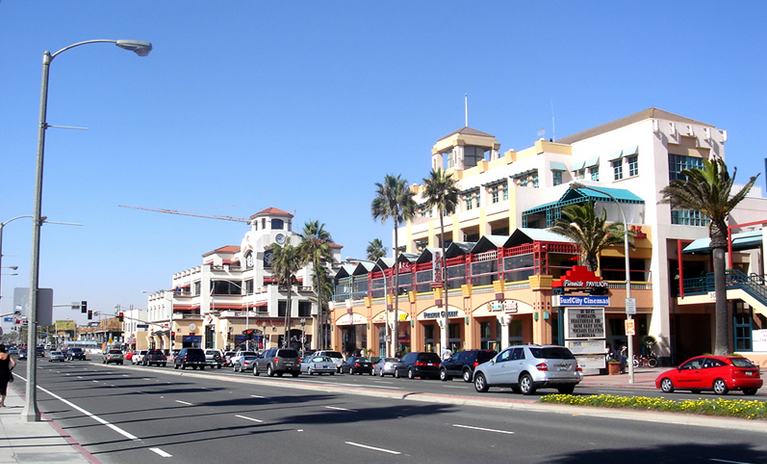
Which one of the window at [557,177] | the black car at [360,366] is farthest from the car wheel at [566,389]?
the window at [557,177]

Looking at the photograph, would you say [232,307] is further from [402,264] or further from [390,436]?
[390,436]

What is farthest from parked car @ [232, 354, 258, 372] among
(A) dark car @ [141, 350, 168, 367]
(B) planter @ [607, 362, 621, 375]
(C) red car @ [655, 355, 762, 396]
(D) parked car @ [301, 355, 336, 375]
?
(C) red car @ [655, 355, 762, 396]

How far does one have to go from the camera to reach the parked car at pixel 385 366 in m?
51.0

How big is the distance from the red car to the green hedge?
9.56m

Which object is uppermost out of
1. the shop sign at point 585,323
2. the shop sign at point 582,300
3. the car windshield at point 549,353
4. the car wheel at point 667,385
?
the shop sign at point 582,300

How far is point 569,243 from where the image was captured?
54.3 m

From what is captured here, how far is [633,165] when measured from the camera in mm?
59250

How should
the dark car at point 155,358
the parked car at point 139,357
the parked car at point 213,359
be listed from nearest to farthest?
the parked car at point 213,359
the dark car at point 155,358
the parked car at point 139,357

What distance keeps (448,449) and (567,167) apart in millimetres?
53191

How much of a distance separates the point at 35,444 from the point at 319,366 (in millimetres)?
40095

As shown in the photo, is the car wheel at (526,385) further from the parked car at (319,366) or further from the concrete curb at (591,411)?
the parked car at (319,366)

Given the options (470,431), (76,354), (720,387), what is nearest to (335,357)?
(720,387)

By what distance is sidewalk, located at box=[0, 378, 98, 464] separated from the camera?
12812mm

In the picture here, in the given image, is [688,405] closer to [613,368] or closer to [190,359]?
[613,368]
